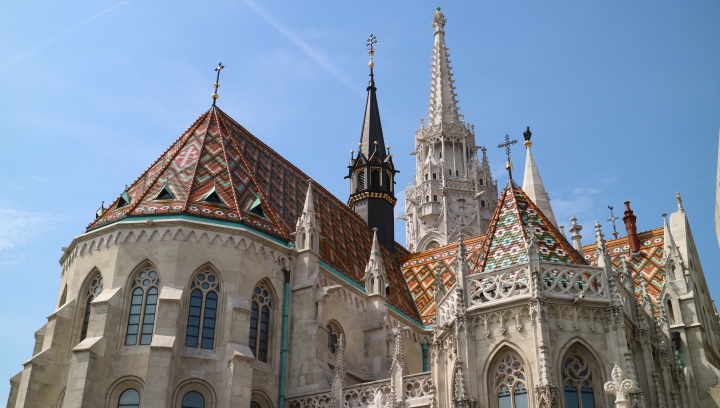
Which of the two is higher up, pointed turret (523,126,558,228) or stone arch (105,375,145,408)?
pointed turret (523,126,558,228)

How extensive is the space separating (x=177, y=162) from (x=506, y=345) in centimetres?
1213

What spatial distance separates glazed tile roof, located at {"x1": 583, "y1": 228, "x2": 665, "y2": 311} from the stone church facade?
8 cm

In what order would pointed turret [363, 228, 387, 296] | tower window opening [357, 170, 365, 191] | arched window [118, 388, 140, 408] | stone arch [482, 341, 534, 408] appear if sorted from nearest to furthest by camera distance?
1. stone arch [482, 341, 534, 408]
2. arched window [118, 388, 140, 408]
3. pointed turret [363, 228, 387, 296]
4. tower window opening [357, 170, 365, 191]

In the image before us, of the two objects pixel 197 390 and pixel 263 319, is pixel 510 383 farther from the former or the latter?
pixel 197 390

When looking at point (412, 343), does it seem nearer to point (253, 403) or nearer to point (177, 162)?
point (253, 403)

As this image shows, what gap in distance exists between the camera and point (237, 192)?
23.6m

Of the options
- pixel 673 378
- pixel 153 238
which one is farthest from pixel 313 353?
pixel 673 378

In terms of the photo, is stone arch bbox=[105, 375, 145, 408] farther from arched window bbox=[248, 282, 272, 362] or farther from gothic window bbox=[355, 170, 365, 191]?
gothic window bbox=[355, 170, 365, 191]

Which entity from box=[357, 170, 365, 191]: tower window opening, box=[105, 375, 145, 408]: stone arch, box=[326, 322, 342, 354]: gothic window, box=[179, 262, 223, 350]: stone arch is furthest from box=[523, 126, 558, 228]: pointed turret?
box=[105, 375, 145, 408]: stone arch

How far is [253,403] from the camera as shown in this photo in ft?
67.7

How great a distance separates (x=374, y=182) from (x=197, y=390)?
1841 centimetres

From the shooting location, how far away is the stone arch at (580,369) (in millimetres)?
16547

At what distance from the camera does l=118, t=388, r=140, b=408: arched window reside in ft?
63.1

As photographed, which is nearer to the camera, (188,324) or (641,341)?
(641,341)
